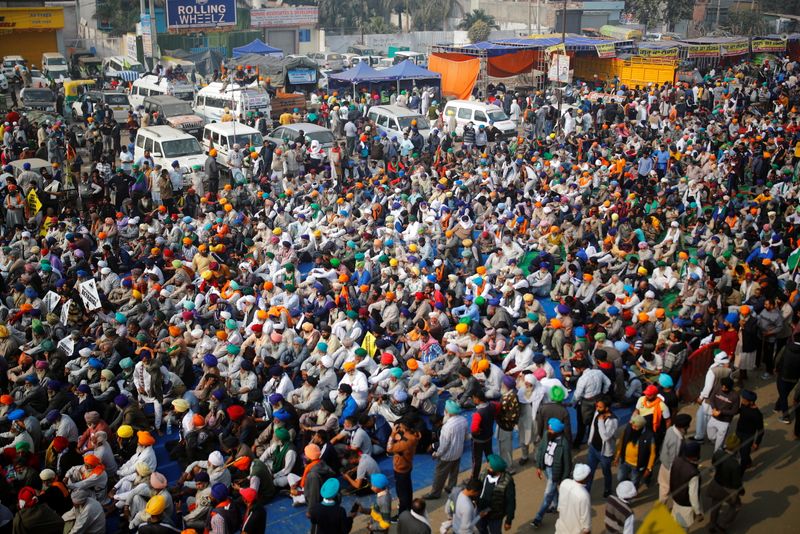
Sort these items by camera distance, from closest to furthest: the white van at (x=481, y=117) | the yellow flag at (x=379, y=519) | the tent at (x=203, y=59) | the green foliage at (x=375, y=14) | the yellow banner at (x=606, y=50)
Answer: the yellow flag at (x=379, y=519), the white van at (x=481, y=117), the yellow banner at (x=606, y=50), the tent at (x=203, y=59), the green foliage at (x=375, y=14)

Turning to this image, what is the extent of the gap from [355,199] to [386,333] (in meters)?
6.41

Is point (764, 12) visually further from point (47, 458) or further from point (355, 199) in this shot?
point (47, 458)

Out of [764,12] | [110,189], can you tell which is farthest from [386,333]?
[764,12]

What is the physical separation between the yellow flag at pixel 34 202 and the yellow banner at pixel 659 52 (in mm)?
26794

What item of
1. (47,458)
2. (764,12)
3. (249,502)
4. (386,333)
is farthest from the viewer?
(764,12)

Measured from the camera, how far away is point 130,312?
12641 millimetres

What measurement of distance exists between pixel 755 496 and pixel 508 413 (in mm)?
2808

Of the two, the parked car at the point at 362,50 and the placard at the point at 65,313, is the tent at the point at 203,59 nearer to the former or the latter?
the parked car at the point at 362,50

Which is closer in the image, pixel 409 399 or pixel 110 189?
pixel 409 399

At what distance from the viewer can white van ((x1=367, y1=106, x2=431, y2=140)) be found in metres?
25.2

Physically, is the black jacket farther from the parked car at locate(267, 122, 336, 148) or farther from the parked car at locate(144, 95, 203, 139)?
the parked car at locate(144, 95, 203, 139)

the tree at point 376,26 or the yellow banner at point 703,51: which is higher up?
the tree at point 376,26

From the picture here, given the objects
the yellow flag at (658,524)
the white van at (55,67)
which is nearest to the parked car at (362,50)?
the white van at (55,67)

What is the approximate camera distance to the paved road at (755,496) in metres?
8.48
